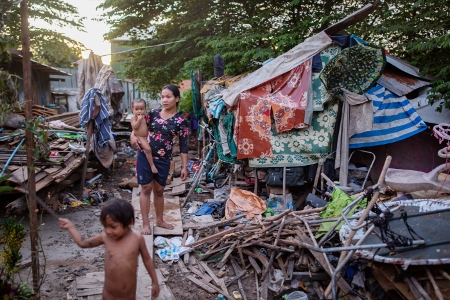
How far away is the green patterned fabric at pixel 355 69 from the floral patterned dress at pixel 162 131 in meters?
2.77

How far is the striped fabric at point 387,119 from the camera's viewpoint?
6605 millimetres

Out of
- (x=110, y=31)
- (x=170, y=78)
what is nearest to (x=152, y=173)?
(x=170, y=78)

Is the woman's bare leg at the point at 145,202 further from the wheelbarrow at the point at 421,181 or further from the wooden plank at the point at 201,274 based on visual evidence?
the wheelbarrow at the point at 421,181

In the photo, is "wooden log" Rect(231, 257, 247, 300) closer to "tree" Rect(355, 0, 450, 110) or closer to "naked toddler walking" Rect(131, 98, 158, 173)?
"naked toddler walking" Rect(131, 98, 158, 173)

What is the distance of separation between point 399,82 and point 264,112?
2.78 m

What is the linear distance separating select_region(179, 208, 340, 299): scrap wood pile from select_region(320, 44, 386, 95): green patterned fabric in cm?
249

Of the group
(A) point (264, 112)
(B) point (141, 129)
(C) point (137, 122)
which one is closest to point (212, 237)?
(B) point (141, 129)

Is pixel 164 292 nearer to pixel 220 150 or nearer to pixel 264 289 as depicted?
pixel 264 289

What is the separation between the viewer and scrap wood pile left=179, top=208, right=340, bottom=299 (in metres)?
4.47

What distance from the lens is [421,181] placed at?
508cm

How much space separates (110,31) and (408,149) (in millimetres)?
12258

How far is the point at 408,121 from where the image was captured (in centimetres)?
659

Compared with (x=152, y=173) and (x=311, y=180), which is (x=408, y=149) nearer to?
A: (x=311, y=180)

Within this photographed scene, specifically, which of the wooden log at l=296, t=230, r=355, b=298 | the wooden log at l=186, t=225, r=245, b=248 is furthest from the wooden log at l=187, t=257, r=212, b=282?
the wooden log at l=296, t=230, r=355, b=298
